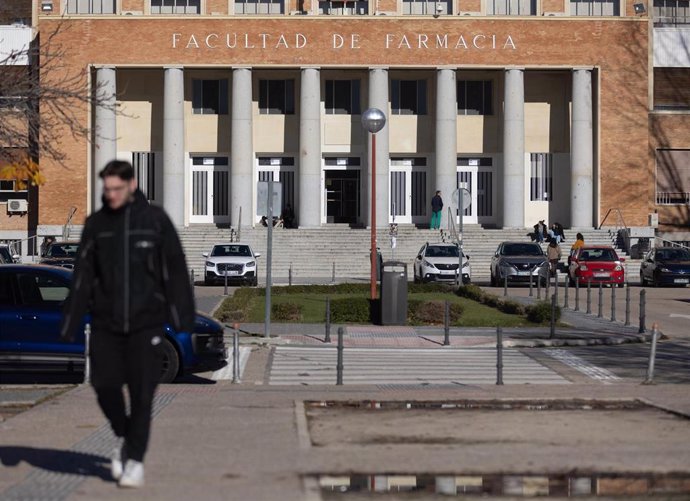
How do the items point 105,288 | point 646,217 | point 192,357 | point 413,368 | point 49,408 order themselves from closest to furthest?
point 105,288
point 49,408
point 192,357
point 413,368
point 646,217

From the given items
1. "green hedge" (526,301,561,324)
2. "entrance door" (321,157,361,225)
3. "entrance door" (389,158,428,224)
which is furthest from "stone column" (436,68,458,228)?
"green hedge" (526,301,561,324)

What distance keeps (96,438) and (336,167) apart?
2152 inches

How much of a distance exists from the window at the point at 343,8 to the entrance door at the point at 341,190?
22.8 feet

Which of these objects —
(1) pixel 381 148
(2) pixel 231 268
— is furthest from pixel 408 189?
(2) pixel 231 268

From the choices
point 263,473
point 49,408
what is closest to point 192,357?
point 49,408

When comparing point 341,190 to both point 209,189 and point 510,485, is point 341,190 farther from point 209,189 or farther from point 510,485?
point 510,485

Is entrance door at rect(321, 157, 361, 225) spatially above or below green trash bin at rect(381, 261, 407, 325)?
above

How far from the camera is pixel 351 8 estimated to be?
63.8 metres

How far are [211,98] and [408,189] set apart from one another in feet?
34.3

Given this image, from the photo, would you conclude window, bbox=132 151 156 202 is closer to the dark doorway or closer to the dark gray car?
the dark doorway

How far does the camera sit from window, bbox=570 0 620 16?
64.9 meters

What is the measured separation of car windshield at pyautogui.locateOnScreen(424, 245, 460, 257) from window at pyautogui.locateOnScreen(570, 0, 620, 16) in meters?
21.4

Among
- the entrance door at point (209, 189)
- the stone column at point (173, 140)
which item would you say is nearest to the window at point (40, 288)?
the stone column at point (173, 140)

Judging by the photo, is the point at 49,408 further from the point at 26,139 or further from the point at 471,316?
the point at 471,316
